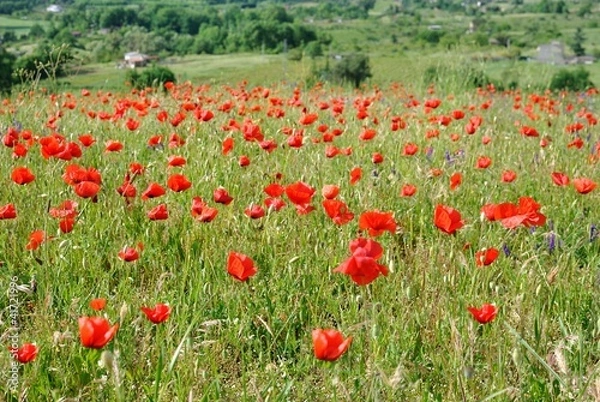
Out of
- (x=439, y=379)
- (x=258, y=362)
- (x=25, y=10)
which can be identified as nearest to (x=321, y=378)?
(x=258, y=362)

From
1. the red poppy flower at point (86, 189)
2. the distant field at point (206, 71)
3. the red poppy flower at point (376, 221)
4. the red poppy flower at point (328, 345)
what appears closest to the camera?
the red poppy flower at point (328, 345)

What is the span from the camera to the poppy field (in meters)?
1.48

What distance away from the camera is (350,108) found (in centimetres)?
595

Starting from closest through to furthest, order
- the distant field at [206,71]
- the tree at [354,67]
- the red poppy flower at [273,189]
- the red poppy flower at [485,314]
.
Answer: the red poppy flower at [485,314] < the red poppy flower at [273,189] < the distant field at [206,71] < the tree at [354,67]

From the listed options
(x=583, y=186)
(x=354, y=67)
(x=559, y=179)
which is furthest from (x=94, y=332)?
(x=354, y=67)

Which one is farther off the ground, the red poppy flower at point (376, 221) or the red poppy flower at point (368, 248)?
the red poppy flower at point (368, 248)

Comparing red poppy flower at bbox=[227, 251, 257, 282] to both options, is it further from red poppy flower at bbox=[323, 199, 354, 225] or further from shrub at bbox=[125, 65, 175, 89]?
shrub at bbox=[125, 65, 175, 89]

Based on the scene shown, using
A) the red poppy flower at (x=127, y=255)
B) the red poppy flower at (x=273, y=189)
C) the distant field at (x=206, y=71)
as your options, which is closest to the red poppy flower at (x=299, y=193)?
the red poppy flower at (x=273, y=189)

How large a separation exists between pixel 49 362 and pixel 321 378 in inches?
→ 25.0

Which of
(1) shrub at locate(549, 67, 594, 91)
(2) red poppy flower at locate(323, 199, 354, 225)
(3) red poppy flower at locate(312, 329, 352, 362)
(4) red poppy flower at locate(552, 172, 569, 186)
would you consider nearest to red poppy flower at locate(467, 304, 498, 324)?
(3) red poppy flower at locate(312, 329, 352, 362)

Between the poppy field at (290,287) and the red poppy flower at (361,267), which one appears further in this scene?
the poppy field at (290,287)

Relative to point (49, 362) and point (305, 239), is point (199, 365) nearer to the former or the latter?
point (49, 362)

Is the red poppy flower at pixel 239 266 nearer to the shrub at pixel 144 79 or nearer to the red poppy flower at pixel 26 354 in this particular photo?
the red poppy flower at pixel 26 354

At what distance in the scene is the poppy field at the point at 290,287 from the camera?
148cm
